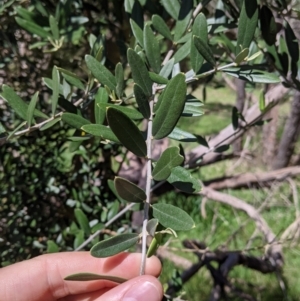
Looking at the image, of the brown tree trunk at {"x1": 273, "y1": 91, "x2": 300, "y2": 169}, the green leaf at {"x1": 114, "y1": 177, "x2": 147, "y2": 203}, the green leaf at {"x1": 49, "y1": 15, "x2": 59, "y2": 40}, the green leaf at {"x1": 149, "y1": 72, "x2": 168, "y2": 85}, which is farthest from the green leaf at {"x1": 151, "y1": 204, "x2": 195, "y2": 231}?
the brown tree trunk at {"x1": 273, "y1": 91, "x2": 300, "y2": 169}

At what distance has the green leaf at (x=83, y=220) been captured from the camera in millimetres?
718

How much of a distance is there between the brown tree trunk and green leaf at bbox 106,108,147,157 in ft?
4.38

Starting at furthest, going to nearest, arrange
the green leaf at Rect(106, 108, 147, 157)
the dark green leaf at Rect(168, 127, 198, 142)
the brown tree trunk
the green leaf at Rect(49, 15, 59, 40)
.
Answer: the brown tree trunk → the green leaf at Rect(49, 15, 59, 40) → the dark green leaf at Rect(168, 127, 198, 142) → the green leaf at Rect(106, 108, 147, 157)

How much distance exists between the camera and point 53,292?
2.51 feet

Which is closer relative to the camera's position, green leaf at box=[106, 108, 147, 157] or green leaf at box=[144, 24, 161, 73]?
green leaf at box=[106, 108, 147, 157]

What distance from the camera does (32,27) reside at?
0.64m

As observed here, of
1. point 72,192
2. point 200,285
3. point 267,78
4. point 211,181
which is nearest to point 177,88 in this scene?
point 267,78

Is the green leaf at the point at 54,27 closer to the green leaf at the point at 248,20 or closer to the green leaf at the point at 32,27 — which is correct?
the green leaf at the point at 32,27

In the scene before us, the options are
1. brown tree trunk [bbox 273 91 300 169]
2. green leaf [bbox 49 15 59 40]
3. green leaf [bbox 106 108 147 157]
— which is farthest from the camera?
brown tree trunk [bbox 273 91 300 169]

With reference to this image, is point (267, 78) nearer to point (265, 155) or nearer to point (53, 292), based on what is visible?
point (53, 292)

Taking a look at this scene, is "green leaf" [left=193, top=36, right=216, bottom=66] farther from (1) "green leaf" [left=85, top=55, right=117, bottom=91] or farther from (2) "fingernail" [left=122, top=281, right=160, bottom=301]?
(2) "fingernail" [left=122, top=281, right=160, bottom=301]

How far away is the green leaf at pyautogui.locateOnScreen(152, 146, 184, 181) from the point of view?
386 mm

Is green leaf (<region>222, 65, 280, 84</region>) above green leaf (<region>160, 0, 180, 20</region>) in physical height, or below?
below

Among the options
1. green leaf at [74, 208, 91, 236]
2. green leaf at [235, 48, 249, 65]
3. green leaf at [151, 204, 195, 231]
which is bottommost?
green leaf at [74, 208, 91, 236]
